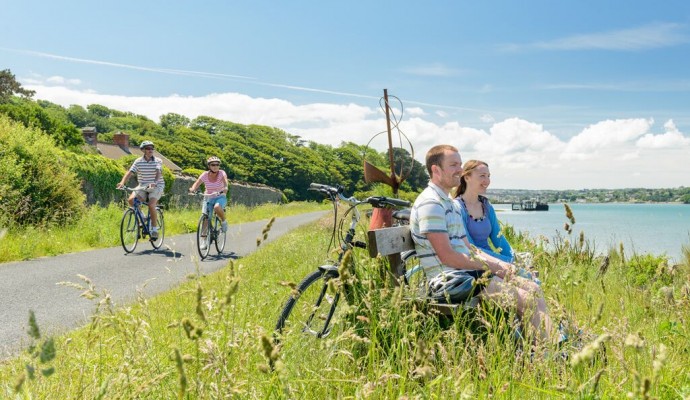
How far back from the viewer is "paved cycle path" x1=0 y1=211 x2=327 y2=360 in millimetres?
5586

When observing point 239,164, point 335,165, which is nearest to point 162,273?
point 239,164

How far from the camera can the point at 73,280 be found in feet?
26.8

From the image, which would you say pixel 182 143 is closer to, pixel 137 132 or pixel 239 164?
pixel 239 164

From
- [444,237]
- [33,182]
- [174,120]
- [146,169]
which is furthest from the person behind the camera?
[174,120]

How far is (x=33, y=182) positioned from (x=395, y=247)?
11.2 metres

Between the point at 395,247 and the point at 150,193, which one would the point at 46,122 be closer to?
the point at 150,193

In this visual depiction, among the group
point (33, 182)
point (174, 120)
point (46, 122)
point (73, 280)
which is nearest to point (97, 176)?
point (33, 182)

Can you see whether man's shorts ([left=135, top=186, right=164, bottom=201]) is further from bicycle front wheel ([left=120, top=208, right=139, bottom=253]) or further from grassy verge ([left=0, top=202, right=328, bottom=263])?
grassy verge ([left=0, top=202, right=328, bottom=263])

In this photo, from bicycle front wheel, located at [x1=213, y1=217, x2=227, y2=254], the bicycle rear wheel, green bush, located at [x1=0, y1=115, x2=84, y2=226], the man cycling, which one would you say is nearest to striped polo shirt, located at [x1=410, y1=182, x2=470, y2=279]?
the bicycle rear wheel

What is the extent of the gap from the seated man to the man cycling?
8019 millimetres

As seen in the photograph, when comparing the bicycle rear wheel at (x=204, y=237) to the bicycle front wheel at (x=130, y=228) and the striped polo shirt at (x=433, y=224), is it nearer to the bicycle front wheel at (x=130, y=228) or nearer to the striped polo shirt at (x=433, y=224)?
the bicycle front wheel at (x=130, y=228)

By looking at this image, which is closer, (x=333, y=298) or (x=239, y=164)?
(x=333, y=298)

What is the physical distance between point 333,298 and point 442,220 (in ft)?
3.20

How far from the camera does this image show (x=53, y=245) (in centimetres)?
1112
